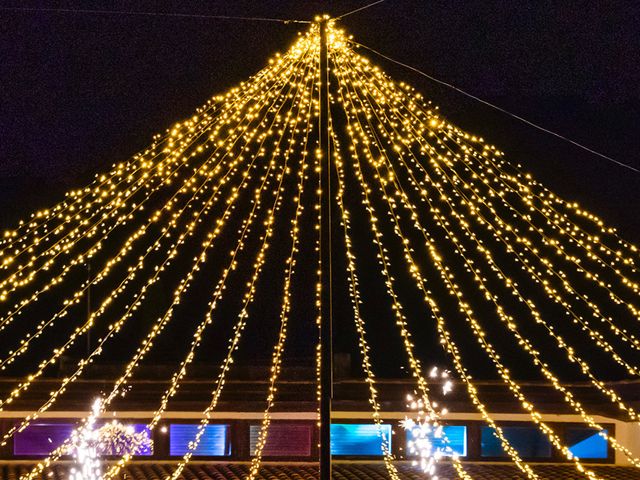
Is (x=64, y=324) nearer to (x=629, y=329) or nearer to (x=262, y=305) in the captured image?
(x=262, y=305)

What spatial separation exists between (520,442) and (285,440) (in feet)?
7.97

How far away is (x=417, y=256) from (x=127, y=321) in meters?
3.51

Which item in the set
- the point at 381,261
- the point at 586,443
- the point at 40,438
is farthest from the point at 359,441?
the point at 40,438

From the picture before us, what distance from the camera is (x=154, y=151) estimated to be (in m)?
6.67

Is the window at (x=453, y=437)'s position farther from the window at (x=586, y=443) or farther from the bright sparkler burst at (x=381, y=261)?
the window at (x=586, y=443)

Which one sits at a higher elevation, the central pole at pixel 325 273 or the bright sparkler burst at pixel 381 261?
the bright sparkler burst at pixel 381 261

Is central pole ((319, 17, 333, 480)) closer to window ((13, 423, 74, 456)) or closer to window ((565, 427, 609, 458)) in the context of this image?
window ((565, 427, 609, 458))

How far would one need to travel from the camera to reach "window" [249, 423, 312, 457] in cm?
834

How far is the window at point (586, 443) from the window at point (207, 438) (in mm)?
3549

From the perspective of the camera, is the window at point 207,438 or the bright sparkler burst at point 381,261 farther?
the bright sparkler burst at point 381,261

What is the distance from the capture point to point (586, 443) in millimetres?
8398

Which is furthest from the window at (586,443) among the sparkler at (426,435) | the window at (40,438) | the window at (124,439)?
the window at (40,438)

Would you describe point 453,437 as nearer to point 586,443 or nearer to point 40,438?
point 586,443

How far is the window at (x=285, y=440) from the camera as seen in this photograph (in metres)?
8.34
